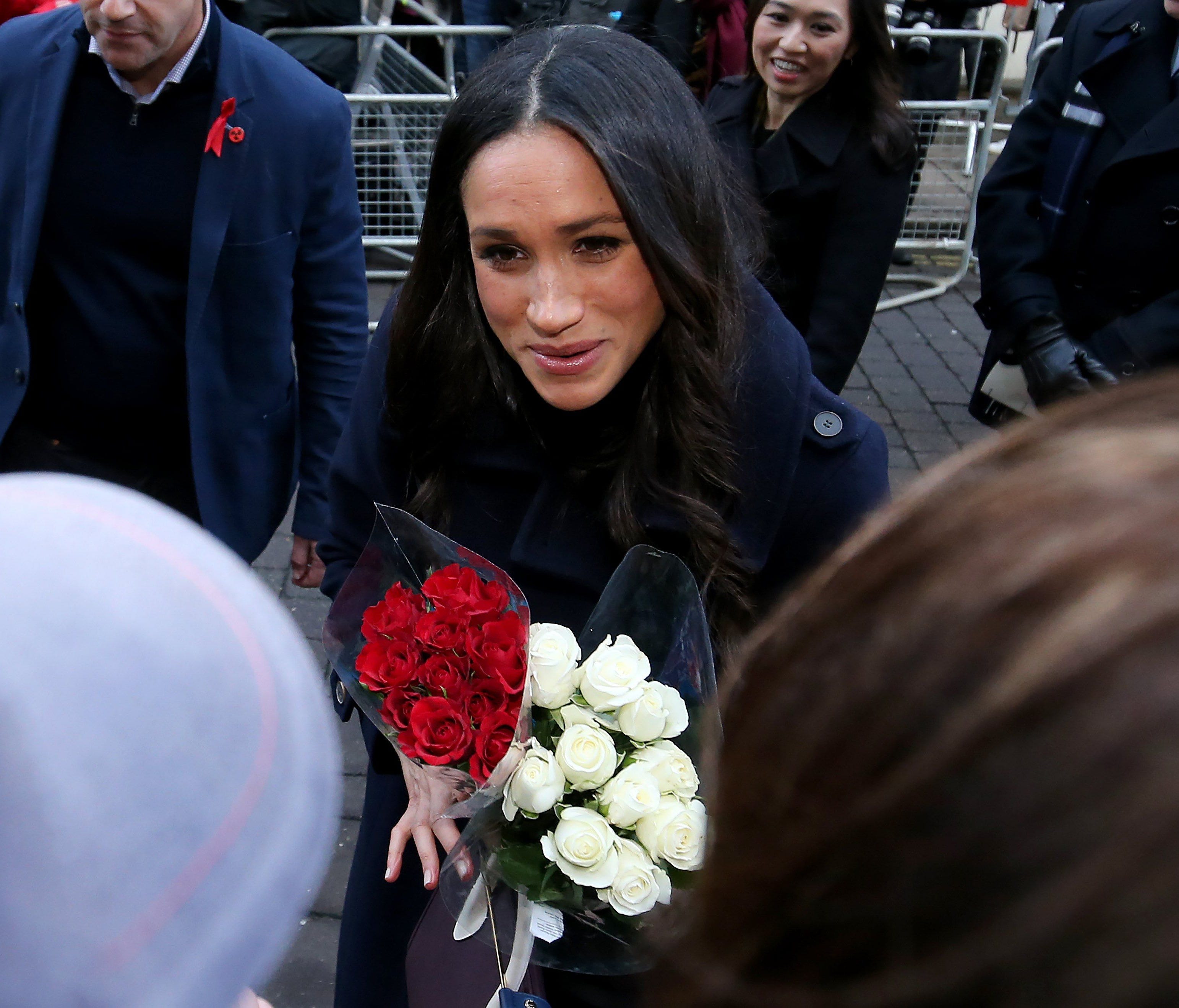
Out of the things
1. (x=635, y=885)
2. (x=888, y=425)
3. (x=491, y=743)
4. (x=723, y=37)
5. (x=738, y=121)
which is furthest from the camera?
(x=888, y=425)

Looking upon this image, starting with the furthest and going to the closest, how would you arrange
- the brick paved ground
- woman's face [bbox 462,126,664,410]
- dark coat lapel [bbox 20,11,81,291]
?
the brick paved ground, dark coat lapel [bbox 20,11,81,291], woman's face [bbox 462,126,664,410]

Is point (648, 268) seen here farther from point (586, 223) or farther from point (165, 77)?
point (165, 77)

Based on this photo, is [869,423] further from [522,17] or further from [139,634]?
[522,17]

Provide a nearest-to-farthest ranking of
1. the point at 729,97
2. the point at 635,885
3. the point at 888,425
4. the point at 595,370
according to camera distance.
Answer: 1. the point at 635,885
2. the point at 595,370
3. the point at 729,97
4. the point at 888,425

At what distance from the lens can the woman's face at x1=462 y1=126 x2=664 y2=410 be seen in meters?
1.64

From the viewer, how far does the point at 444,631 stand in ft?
4.76

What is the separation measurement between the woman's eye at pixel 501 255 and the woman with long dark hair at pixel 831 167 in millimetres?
1565

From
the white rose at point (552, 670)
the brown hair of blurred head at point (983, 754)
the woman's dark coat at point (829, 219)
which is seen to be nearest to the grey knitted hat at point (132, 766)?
the brown hair of blurred head at point (983, 754)

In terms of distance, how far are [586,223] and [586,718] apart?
2.43 ft

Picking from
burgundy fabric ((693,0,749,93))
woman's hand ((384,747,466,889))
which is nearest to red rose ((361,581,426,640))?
woman's hand ((384,747,466,889))

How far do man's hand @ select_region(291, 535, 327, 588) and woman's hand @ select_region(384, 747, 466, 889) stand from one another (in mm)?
1301

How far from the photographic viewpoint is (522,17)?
6.43 meters

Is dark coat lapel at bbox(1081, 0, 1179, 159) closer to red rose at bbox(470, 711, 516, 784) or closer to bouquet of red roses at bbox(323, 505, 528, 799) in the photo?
bouquet of red roses at bbox(323, 505, 528, 799)

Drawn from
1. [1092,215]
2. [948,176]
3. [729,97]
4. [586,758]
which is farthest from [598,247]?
[948,176]
